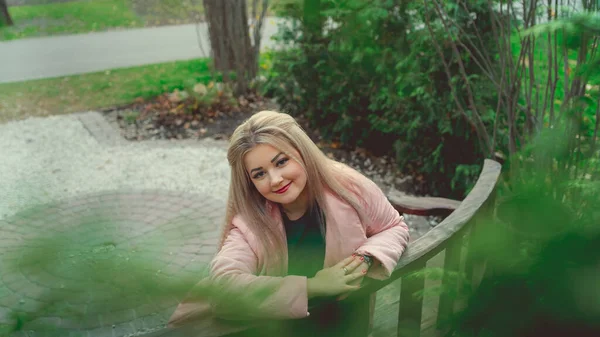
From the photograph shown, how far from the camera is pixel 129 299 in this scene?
665 mm

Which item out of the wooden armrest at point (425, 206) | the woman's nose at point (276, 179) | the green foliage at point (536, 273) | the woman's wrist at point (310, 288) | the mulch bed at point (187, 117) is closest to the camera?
the green foliage at point (536, 273)

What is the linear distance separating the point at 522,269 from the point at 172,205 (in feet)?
15.1

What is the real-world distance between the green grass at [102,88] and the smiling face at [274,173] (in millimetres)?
6033

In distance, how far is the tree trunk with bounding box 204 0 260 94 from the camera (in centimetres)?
759

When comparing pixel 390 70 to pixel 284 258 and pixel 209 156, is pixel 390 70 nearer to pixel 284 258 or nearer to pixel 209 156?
pixel 209 156

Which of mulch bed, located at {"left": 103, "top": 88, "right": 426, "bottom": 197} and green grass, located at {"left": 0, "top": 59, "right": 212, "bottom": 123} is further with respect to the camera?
green grass, located at {"left": 0, "top": 59, "right": 212, "bottom": 123}

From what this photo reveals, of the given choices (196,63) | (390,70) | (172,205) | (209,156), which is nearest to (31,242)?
(172,205)

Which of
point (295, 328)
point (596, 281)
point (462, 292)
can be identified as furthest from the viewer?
point (295, 328)

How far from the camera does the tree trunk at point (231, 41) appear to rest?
299 inches

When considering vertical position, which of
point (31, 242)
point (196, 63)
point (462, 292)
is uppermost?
point (31, 242)

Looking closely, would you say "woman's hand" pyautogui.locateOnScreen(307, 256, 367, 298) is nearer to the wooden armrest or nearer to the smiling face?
the smiling face

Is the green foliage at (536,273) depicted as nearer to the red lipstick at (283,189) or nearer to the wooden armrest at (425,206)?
the red lipstick at (283,189)

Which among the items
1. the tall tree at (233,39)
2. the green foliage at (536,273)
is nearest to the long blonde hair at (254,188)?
the green foliage at (536,273)

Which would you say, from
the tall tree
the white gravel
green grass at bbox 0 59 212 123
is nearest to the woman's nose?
the white gravel
